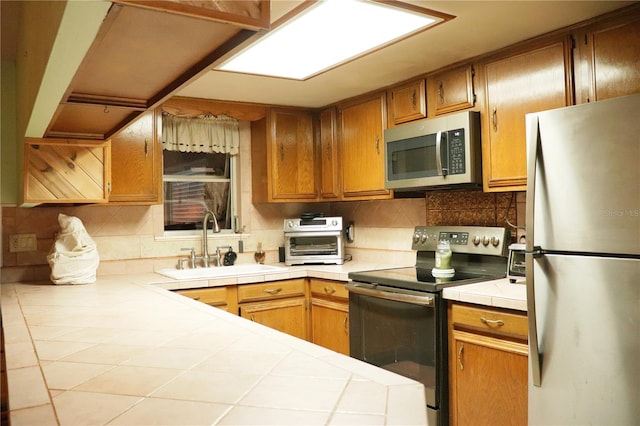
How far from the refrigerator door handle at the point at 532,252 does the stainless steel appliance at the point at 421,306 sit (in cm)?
52

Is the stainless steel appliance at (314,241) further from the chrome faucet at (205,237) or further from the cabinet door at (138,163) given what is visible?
the cabinet door at (138,163)

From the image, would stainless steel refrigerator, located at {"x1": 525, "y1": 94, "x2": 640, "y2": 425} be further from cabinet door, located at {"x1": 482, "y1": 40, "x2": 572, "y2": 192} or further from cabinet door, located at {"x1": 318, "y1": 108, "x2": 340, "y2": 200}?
cabinet door, located at {"x1": 318, "y1": 108, "x2": 340, "y2": 200}

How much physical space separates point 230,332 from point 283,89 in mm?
2229

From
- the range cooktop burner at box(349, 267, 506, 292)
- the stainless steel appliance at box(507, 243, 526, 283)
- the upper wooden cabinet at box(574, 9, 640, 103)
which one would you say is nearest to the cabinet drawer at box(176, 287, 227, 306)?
the range cooktop burner at box(349, 267, 506, 292)

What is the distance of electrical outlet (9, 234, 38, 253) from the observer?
315 cm

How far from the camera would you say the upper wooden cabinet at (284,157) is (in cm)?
388

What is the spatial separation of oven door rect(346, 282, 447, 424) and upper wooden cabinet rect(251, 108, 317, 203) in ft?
3.72

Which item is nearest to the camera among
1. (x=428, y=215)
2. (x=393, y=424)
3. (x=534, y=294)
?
(x=393, y=424)

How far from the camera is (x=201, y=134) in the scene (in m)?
3.94

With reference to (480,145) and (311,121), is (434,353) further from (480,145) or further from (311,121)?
(311,121)

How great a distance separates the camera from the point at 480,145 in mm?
2816

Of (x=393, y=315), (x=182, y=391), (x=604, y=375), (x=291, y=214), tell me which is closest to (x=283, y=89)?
(x=291, y=214)

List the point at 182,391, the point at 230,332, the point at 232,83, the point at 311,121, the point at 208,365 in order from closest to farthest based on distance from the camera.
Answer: the point at 182,391, the point at 208,365, the point at 230,332, the point at 232,83, the point at 311,121

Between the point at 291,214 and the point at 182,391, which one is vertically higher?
the point at 291,214
